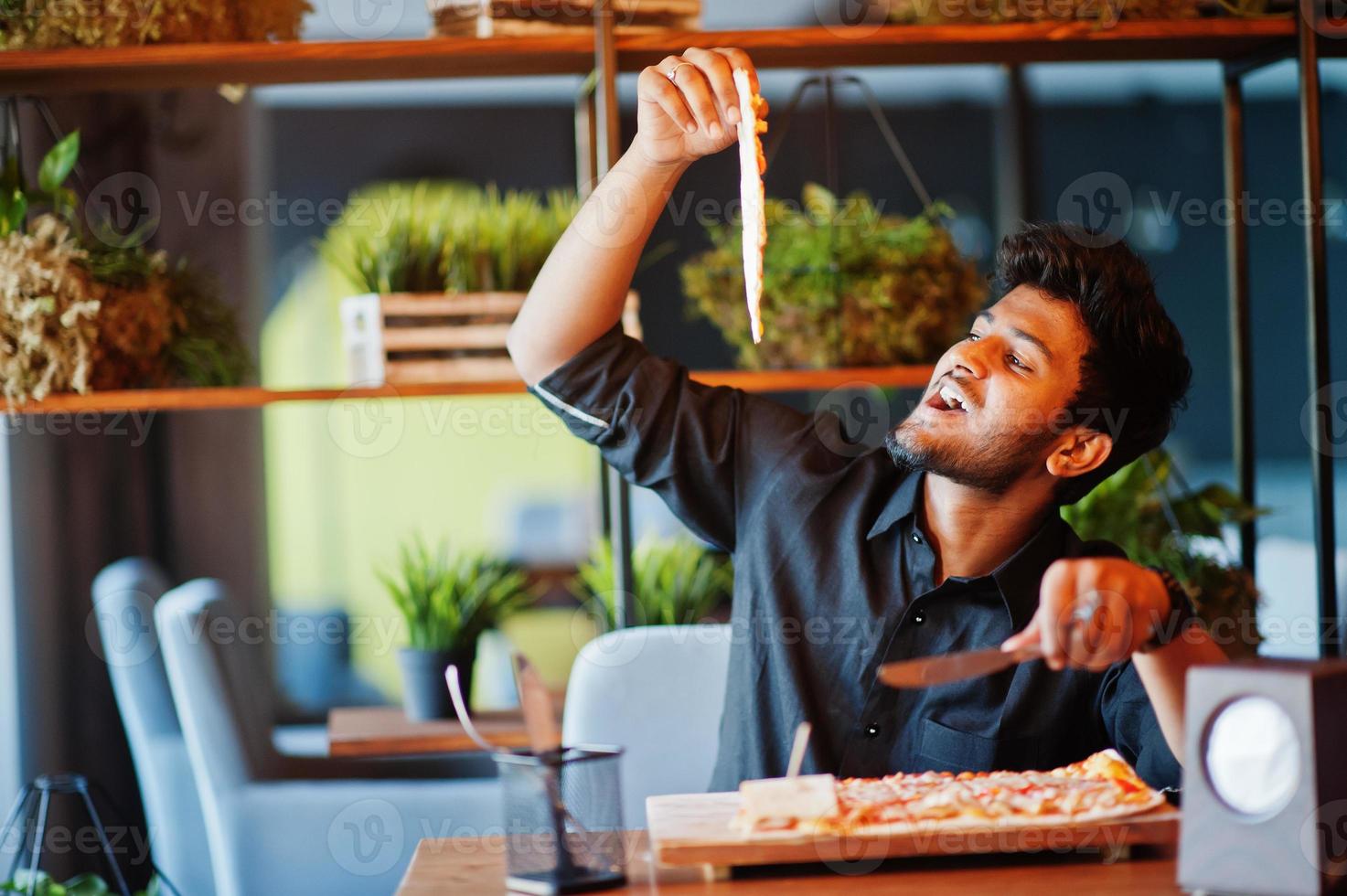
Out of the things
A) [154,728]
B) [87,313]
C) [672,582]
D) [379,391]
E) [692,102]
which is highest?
[692,102]

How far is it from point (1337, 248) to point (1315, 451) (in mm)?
2053

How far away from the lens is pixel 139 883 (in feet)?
9.85

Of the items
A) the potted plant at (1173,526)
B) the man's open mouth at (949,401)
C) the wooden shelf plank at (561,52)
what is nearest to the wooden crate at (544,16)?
the wooden shelf plank at (561,52)

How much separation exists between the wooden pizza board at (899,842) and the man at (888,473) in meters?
0.36

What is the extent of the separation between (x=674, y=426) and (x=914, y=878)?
782 mm

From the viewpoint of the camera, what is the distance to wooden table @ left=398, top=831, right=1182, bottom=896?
109 cm

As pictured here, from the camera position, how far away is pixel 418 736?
91.2 inches

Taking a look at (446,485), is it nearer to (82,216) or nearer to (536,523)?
(536,523)

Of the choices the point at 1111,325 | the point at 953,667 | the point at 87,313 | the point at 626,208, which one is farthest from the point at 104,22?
the point at 953,667

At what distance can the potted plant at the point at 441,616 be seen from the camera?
2.44m

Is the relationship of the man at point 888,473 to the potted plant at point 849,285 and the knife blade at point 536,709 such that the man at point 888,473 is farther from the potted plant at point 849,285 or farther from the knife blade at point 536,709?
the knife blade at point 536,709

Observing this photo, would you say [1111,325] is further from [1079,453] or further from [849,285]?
[849,285]

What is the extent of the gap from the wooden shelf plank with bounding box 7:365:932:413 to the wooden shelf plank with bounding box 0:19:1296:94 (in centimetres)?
52

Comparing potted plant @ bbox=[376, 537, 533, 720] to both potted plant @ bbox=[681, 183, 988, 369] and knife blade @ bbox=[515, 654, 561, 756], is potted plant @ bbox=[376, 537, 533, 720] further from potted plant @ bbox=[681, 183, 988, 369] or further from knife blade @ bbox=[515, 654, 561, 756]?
knife blade @ bbox=[515, 654, 561, 756]
